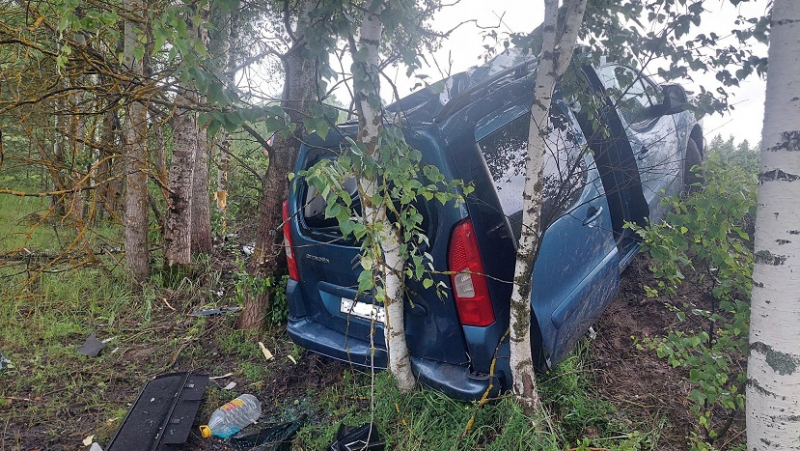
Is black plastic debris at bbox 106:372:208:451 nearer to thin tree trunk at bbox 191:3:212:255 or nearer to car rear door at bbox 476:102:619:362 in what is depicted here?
car rear door at bbox 476:102:619:362

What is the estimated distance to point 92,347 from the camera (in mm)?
3639

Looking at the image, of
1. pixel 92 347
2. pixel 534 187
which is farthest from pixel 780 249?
pixel 92 347

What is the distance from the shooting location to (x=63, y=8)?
1740 mm

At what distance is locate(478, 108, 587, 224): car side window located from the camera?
7.25 feet

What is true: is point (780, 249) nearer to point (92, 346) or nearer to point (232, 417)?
point (232, 417)

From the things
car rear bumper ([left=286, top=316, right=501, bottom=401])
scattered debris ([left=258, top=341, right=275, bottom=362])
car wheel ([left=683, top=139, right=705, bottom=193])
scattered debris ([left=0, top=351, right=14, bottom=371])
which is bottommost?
scattered debris ([left=0, top=351, right=14, bottom=371])

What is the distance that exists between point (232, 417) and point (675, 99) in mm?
3160

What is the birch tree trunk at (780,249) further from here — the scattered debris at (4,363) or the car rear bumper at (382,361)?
the scattered debris at (4,363)

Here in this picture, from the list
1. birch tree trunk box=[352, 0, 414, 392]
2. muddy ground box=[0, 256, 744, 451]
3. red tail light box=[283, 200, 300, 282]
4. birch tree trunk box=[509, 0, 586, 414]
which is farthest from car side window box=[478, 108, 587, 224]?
red tail light box=[283, 200, 300, 282]

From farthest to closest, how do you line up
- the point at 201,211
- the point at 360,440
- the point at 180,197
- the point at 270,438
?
the point at 201,211 < the point at 180,197 < the point at 270,438 < the point at 360,440

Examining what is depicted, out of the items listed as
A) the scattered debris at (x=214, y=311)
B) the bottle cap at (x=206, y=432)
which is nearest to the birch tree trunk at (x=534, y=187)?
the bottle cap at (x=206, y=432)

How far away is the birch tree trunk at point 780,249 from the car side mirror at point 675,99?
38.1 inches

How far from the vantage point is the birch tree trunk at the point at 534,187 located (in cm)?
199

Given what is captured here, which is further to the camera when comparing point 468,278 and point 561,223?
point 561,223
